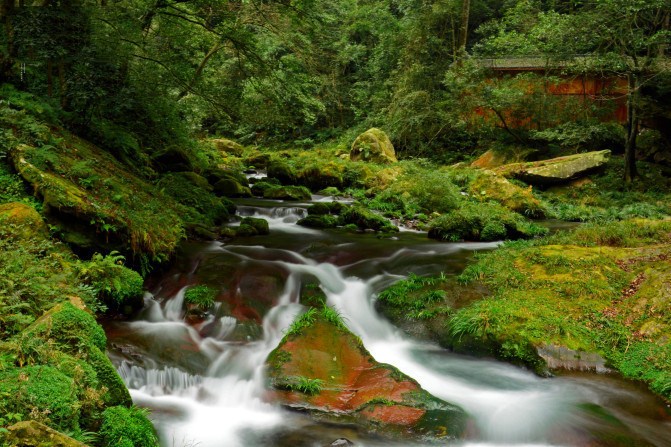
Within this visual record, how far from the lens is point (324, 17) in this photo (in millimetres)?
13312

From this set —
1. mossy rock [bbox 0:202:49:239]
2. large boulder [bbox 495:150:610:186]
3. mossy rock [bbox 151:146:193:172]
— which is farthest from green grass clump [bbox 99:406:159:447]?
large boulder [bbox 495:150:610:186]

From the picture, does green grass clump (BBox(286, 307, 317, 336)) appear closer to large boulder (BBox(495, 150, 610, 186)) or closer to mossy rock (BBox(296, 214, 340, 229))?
mossy rock (BBox(296, 214, 340, 229))

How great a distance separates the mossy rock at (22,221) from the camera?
20.2 ft

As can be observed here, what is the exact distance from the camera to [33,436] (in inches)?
109

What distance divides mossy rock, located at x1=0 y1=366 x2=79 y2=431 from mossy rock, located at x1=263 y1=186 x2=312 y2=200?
13749 millimetres

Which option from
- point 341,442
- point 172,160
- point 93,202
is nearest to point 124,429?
point 341,442

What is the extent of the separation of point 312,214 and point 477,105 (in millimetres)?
11277

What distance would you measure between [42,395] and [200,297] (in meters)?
4.16

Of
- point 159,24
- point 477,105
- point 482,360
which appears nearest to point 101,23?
point 159,24

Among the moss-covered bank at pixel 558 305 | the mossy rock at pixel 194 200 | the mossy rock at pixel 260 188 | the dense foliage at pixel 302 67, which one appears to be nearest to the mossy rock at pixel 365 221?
the dense foliage at pixel 302 67

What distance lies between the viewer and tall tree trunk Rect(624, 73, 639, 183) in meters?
15.6

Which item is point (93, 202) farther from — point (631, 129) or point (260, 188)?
point (631, 129)

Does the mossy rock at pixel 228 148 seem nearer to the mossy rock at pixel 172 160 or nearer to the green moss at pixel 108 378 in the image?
the mossy rock at pixel 172 160

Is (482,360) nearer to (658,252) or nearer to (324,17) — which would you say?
(658,252)
